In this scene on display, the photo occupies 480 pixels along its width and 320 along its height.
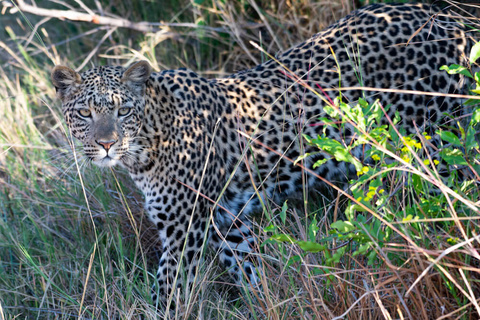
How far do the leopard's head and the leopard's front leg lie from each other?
0.51 meters

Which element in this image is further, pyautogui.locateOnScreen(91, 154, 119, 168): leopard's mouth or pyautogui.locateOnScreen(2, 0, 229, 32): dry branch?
pyautogui.locateOnScreen(2, 0, 229, 32): dry branch

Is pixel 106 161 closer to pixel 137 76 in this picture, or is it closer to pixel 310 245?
pixel 137 76

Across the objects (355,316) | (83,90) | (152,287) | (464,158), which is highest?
(83,90)

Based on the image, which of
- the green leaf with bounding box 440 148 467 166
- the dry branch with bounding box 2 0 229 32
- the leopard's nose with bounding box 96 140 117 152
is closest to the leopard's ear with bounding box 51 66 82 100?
the leopard's nose with bounding box 96 140 117 152

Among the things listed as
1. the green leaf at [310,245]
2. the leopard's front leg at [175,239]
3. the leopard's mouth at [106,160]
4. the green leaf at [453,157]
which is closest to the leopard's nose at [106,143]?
the leopard's mouth at [106,160]

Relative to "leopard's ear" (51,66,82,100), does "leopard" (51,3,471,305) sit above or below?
below

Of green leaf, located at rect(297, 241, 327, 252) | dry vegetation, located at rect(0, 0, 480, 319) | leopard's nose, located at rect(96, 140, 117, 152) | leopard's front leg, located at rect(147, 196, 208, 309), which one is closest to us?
green leaf, located at rect(297, 241, 327, 252)

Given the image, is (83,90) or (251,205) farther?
(251,205)

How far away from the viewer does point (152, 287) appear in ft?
15.0

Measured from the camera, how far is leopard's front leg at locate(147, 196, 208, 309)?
171 inches

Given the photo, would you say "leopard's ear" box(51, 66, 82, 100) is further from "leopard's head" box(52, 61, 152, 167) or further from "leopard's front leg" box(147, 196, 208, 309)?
"leopard's front leg" box(147, 196, 208, 309)

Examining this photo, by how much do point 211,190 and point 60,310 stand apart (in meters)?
1.38

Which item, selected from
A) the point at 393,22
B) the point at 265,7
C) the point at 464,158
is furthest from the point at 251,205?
the point at 265,7

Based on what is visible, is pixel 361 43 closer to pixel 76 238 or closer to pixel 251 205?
pixel 251 205
